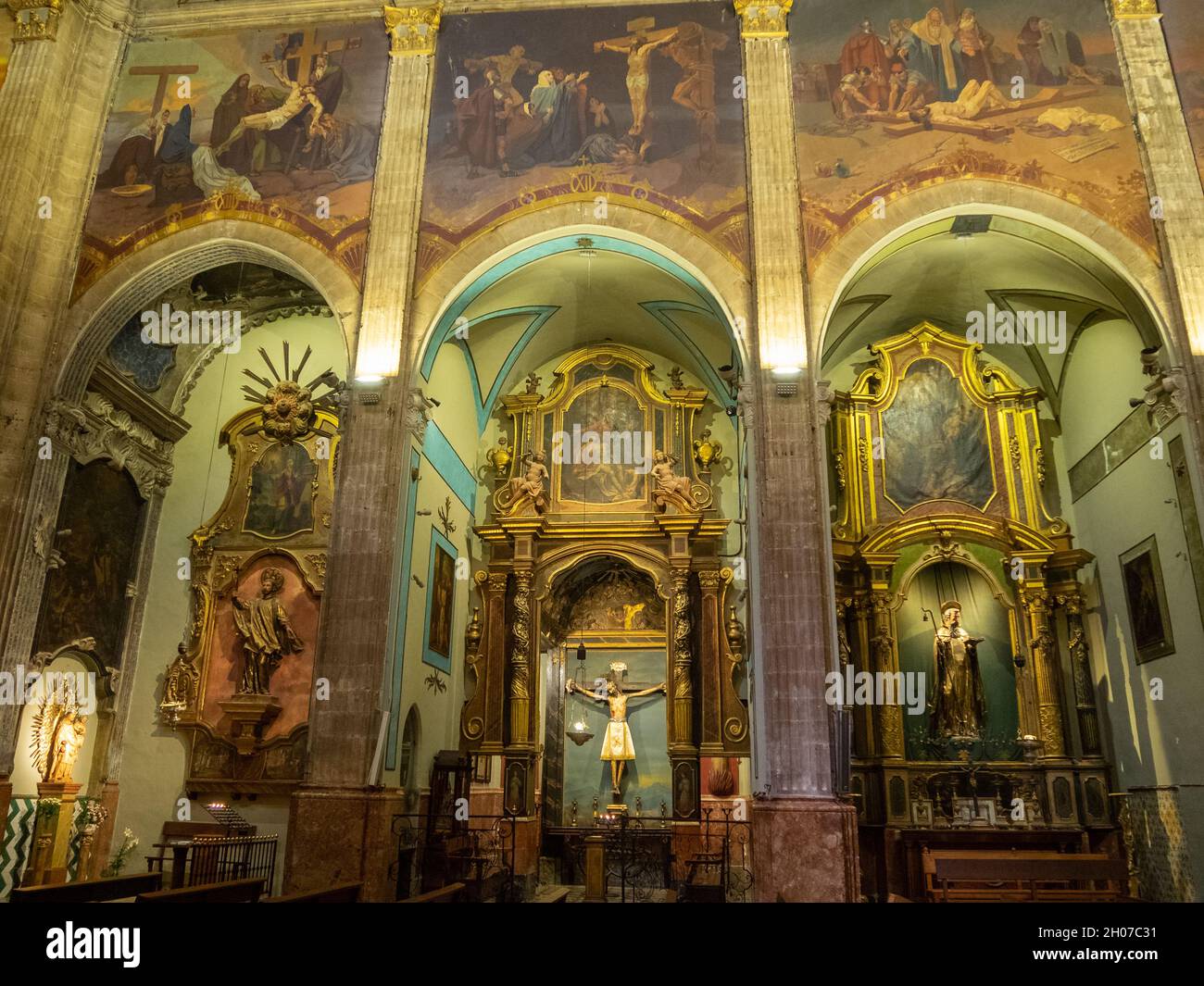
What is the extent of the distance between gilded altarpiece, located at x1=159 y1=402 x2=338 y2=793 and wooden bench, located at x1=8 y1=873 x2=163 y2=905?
4.67 metres

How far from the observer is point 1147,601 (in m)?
12.2

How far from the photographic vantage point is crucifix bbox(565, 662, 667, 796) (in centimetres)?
1477

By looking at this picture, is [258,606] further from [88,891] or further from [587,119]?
[587,119]

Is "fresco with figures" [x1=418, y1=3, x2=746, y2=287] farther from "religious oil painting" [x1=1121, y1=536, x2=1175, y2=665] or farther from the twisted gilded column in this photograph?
the twisted gilded column

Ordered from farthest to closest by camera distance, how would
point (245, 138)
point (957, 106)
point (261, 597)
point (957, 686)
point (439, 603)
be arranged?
point (261, 597) → point (439, 603) → point (957, 686) → point (245, 138) → point (957, 106)

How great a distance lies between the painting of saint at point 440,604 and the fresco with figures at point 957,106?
21.0 ft

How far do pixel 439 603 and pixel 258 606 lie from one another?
2.66 metres

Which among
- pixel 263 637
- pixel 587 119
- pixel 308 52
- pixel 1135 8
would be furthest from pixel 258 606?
pixel 1135 8

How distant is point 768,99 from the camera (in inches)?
467

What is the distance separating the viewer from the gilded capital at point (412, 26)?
41.7 ft
